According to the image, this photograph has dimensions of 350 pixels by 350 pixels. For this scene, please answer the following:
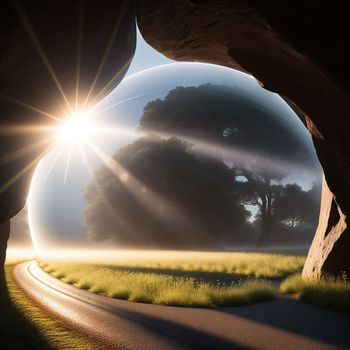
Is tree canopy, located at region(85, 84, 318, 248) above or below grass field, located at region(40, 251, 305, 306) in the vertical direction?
above

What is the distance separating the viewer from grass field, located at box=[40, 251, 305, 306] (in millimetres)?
8766

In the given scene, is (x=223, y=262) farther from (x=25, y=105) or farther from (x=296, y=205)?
(x=25, y=105)

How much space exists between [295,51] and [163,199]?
12509mm

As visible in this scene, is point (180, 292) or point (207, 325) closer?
point (207, 325)

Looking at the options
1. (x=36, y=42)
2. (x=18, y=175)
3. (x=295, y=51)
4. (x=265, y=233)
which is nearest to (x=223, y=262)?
(x=265, y=233)

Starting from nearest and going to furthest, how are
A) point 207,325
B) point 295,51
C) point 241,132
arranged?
point 207,325, point 295,51, point 241,132

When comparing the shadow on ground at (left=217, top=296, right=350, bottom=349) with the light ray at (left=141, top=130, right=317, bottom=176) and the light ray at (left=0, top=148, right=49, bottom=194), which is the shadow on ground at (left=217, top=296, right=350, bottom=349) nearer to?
the light ray at (left=0, top=148, right=49, bottom=194)

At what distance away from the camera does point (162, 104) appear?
866 inches

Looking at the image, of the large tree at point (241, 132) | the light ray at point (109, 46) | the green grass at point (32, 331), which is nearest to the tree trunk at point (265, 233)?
the large tree at point (241, 132)

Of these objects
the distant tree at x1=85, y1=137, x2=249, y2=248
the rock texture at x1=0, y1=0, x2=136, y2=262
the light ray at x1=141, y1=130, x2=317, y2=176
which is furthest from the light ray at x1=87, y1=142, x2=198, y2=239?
the rock texture at x1=0, y1=0, x2=136, y2=262

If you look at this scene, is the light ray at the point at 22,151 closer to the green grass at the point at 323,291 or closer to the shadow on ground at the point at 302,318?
the shadow on ground at the point at 302,318

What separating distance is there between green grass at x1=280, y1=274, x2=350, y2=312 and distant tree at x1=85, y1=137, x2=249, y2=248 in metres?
5.93

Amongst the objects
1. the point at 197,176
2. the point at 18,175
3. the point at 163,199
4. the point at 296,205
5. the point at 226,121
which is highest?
the point at 226,121

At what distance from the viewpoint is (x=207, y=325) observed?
633cm
